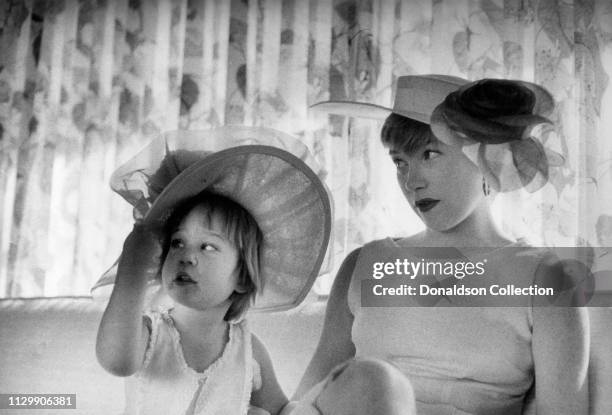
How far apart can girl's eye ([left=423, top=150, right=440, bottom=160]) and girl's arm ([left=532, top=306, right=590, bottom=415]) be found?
31 cm

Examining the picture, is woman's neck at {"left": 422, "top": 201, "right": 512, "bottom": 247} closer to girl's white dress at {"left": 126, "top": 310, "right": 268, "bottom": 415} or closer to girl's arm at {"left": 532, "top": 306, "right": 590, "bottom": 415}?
girl's arm at {"left": 532, "top": 306, "right": 590, "bottom": 415}

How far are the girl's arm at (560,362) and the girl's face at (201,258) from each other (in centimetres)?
52

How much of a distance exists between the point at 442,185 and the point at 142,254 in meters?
0.52

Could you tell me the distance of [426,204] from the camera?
4.46ft

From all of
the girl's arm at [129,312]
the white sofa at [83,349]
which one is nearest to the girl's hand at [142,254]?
the girl's arm at [129,312]

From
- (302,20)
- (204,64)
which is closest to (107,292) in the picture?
(204,64)

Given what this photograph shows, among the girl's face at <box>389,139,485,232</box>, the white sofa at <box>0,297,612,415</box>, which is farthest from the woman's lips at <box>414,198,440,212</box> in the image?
the white sofa at <box>0,297,612,415</box>

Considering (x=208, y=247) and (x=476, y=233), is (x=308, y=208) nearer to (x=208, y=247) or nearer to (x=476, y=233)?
(x=208, y=247)

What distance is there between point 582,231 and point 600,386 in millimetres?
268

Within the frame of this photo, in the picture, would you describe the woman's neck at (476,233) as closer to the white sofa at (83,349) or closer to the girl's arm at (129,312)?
the white sofa at (83,349)

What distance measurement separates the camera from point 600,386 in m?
1.25

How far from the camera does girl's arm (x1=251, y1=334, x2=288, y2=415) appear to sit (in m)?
1.31

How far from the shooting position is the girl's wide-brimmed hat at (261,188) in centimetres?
131

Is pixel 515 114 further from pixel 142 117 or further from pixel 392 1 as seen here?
pixel 142 117
